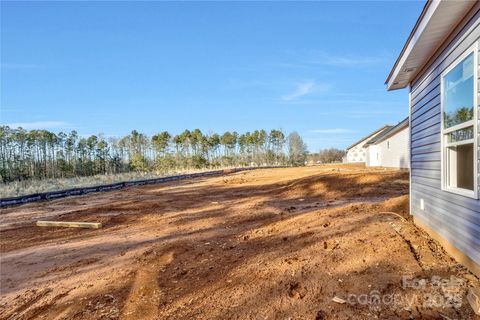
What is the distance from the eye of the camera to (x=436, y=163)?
4453 millimetres

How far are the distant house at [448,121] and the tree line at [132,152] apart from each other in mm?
42694

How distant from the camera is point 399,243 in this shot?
4.35m

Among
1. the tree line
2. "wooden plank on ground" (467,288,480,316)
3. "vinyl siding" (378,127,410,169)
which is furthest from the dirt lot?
the tree line

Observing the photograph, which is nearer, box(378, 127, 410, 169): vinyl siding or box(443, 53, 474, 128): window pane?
box(443, 53, 474, 128): window pane

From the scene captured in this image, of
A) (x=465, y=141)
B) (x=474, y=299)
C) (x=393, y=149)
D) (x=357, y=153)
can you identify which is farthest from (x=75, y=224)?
(x=357, y=153)

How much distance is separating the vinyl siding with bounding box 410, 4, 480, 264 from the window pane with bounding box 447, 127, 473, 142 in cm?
35

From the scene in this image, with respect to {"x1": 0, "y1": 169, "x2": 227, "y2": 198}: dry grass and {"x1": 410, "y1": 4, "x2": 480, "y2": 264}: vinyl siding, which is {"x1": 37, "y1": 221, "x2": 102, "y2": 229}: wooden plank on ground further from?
{"x1": 0, "y1": 169, "x2": 227, "y2": 198}: dry grass

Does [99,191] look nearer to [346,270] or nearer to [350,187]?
[350,187]

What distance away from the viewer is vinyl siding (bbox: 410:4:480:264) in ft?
10.6

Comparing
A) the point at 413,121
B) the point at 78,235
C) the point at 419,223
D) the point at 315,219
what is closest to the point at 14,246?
the point at 78,235

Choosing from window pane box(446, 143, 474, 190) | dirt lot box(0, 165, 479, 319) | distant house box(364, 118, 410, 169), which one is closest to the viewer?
dirt lot box(0, 165, 479, 319)

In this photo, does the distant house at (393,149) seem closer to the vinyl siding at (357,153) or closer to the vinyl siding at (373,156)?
the vinyl siding at (373,156)

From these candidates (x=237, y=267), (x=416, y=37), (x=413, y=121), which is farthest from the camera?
(x=413, y=121)

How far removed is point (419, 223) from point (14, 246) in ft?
29.0
